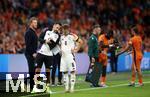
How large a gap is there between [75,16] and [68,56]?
59.3 feet

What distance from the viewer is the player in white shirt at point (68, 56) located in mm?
18844

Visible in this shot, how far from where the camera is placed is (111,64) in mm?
29953

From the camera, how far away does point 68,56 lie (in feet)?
62.2

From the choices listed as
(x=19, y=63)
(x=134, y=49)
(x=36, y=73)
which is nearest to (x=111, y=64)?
(x=19, y=63)

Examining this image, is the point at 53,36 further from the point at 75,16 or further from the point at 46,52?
the point at 75,16

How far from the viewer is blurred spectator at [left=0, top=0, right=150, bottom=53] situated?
3048 cm

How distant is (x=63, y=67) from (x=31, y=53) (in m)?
1.23

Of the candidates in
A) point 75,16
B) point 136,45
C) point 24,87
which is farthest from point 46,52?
point 75,16

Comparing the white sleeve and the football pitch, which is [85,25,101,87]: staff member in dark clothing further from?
the white sleeve

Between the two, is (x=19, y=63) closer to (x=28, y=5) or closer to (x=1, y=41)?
(x=1, y=41)

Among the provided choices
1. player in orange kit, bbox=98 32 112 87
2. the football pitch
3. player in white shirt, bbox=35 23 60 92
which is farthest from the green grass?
player in white shirt, bbox=35 23 60 92

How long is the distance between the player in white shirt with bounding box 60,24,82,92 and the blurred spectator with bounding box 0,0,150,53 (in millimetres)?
8783

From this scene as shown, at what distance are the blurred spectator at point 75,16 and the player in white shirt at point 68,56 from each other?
346 inches

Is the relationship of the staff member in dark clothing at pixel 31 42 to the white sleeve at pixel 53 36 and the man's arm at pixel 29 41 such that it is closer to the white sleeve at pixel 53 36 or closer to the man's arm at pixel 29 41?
the man's arm at pixel 29 41
